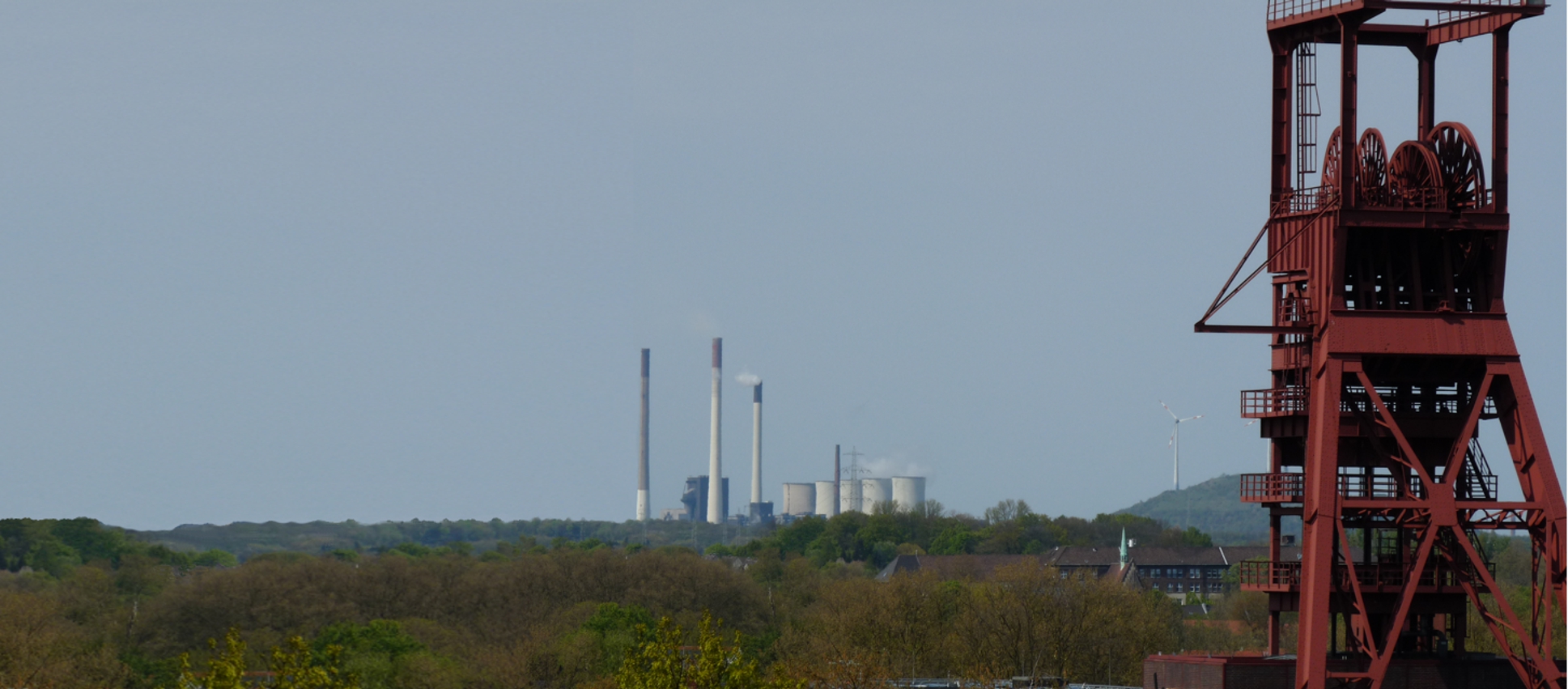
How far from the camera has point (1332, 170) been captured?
51.5 meters

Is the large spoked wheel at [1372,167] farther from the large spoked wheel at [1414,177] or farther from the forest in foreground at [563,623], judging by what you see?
the forest in foreground at [563,623]

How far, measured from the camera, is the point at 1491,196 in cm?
4953

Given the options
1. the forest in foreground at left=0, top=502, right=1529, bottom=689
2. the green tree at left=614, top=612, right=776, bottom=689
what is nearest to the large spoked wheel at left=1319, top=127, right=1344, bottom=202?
the green tree at left=614, top=612, right=776, bottom=689

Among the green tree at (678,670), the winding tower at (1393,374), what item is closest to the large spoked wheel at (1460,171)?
the winding tower at (1393,374)

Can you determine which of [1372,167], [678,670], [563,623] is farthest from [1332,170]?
[563,623]

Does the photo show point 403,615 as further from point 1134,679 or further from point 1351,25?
point 1351,25

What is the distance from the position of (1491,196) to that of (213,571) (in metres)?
85.7

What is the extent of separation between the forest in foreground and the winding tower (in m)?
22.5

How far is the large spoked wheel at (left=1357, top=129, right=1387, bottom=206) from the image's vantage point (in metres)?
50.6

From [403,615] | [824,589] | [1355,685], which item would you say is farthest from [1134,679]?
[1355,685]

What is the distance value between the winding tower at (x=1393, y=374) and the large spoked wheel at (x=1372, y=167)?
0.05 meters

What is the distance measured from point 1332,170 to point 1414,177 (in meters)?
1.98

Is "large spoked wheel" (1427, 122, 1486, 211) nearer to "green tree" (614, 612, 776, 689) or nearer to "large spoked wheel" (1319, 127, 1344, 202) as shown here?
"large spoked wheel" (1319, 127, 1344, 202)

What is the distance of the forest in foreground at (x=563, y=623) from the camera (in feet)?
277
